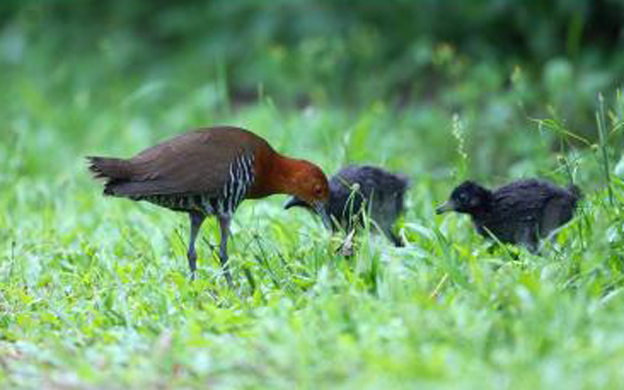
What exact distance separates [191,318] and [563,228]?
6.22 feet

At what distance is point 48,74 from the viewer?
13367 mm

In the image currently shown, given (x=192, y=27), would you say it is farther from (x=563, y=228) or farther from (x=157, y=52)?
(x=563, y=228)

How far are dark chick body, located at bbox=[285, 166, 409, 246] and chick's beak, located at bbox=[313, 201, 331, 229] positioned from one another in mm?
36

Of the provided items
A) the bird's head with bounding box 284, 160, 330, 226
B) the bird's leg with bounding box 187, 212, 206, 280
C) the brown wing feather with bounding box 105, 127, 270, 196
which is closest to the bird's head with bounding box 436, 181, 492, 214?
the bird's head with bounding box 284, 160, 330, 226

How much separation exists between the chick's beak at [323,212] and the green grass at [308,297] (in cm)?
7

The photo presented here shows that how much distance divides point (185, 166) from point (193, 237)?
432 millimetres

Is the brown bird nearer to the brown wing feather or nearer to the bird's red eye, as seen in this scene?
the brown wing feather

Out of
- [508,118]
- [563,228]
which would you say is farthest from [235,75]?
[563,228]

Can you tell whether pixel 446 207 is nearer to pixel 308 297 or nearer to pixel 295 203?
pixel 295 203

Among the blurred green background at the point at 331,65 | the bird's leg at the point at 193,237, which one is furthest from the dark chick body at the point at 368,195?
the blurred green background at the point at 331,65

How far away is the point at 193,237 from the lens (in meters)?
6.69

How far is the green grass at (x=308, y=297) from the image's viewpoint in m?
4.54

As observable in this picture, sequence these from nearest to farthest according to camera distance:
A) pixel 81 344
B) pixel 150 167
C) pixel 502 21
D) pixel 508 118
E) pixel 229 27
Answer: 1. pixel 81 344
2. pixel 150 167
3. pixel 508 118
4. pixel 502 21
5. pixel 229 27

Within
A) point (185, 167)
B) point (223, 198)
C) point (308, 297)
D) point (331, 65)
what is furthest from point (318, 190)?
point (331, 65)
